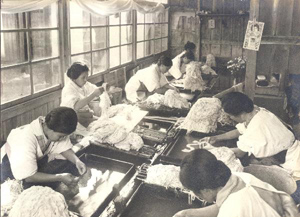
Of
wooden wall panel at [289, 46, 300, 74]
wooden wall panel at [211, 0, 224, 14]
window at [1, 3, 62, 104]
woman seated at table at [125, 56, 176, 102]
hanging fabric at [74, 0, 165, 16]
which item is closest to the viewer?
window at [1, 3, 62, 104]

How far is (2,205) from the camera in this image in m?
2.54

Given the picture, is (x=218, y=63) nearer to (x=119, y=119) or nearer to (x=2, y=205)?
(x=119, y=119)

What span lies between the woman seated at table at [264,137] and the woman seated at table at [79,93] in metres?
Answer: 1.86

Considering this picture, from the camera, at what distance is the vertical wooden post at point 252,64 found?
13.5 feet

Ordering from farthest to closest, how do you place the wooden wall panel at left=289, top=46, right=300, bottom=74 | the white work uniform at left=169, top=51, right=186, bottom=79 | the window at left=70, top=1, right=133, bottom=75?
the white work uniform at left=169, top=51, right=186, bottom=79 < the window at left=70, top=1, right=133, bottom=75 < the wooden wall panel at left=289, top=46, right=300, bottom=74

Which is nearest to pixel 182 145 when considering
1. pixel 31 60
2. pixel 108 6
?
pixel 31 60

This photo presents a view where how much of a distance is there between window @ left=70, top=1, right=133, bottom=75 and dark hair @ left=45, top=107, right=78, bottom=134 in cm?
295

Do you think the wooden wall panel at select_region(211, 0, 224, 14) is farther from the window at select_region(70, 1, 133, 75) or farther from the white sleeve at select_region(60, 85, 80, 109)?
the white sleeve at select_region(60, 85, 80, 109)

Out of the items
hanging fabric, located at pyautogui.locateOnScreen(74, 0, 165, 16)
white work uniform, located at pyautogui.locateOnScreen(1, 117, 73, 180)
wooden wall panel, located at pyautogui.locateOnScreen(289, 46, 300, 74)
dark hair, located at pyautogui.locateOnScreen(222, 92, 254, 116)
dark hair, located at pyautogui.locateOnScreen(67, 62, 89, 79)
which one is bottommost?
white work uniform, located at pyautogui.locateOnScreen(1, 117, 73, 180)

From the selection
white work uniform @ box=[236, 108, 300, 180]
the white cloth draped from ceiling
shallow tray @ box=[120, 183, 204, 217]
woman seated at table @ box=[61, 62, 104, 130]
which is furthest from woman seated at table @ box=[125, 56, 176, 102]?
shallow tray @ box=[120, 183, 204, 217]

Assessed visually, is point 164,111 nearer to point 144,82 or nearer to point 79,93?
point 144,82

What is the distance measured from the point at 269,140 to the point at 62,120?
1961 mm

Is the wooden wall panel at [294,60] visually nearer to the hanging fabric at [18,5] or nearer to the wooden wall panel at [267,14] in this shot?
the wooden wall panel at [267,14]

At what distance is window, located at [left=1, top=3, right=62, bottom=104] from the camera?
A: 4066 millimetres
